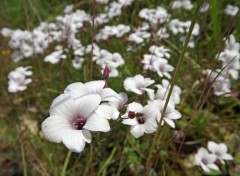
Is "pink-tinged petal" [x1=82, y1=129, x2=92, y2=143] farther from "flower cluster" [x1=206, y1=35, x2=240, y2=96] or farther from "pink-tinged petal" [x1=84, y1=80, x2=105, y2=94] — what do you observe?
"flower cluster" [x1=206, y1=35, x2=240, y2=96]

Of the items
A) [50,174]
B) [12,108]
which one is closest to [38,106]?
[12,108]

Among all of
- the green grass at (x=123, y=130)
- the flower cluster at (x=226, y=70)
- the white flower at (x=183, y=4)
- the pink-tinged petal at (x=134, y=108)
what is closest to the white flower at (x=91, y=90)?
the pink-tinged petal at (x=134, y=108)

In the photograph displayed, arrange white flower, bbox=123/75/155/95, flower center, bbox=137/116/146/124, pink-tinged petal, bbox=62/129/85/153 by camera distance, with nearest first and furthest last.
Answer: pink-tinged petal, bbox=62/129/85/153 → flower center, bbox=137/116/146/124 → white flower, bbox=123/75/155/95

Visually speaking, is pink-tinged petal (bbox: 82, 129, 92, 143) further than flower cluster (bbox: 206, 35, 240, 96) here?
No

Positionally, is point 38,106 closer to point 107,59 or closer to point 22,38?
point 22,38

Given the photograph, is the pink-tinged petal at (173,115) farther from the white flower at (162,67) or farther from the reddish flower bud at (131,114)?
the white flower at (162,67)

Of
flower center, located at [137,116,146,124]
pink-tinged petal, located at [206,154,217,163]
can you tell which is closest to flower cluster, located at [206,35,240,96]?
pink-tinged petal, located at [206,154,217,163]
